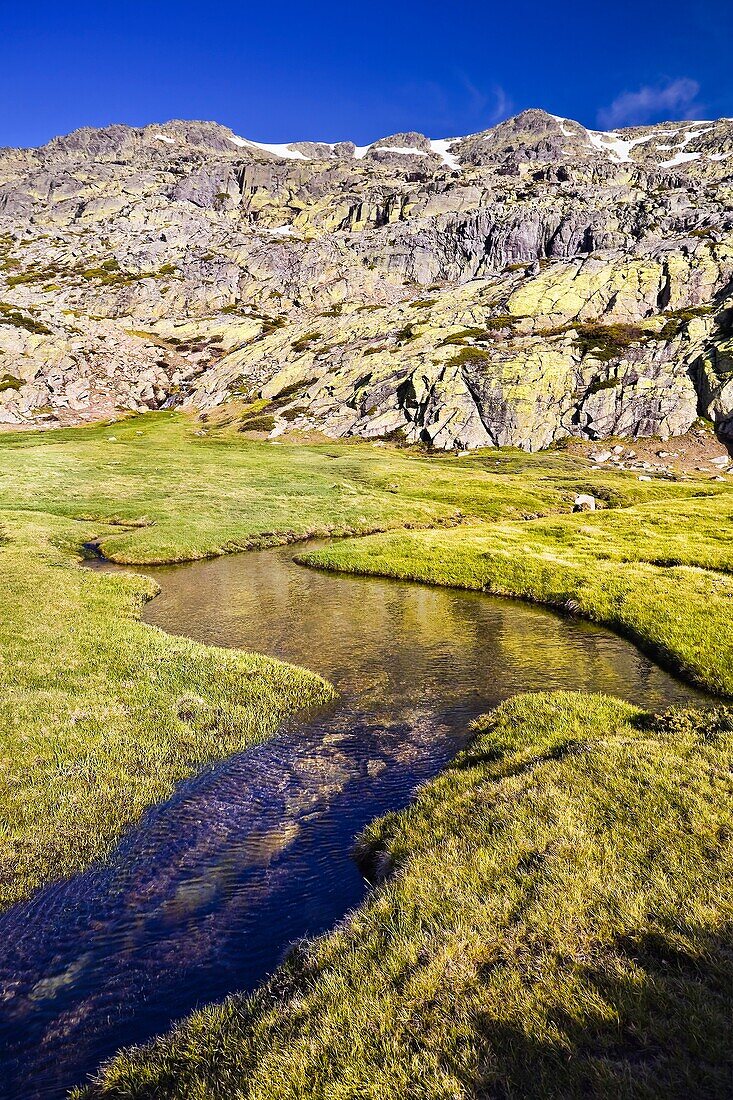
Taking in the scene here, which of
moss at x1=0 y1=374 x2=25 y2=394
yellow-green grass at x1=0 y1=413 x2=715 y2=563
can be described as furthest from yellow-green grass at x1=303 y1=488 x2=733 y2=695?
moss at x1=0 y1=374 x2=25 y2=394

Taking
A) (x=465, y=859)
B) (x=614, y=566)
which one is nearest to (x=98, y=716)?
(x=465, y=859)

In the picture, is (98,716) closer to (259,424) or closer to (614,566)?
(614,566)

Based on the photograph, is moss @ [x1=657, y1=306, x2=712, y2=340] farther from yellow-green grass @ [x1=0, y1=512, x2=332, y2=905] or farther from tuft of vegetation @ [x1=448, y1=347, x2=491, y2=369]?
yellow-green grass @ [x1=0, y1=512, x2=332, y2=905]

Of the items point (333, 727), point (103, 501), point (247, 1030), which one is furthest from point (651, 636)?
point (103, 501)

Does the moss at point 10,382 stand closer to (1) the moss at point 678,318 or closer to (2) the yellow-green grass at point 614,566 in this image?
(2) the yellow-green grass at point 614,566

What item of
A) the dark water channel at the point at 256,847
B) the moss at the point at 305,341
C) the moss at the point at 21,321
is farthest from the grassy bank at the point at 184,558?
the moss at the point at 21,321

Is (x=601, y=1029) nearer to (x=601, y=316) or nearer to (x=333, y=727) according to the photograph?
(x=333, y=727)
